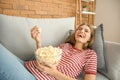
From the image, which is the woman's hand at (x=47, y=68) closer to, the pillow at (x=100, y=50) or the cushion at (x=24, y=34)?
the cushion at (x=24, y=34)

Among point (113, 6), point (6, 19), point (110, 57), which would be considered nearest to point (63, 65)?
point (110, 57)

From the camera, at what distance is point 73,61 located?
54.2 inches

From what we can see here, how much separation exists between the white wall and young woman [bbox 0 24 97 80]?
1766 mm

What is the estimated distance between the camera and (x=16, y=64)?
1.05 m

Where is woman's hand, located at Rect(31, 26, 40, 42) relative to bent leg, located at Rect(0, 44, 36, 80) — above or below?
above

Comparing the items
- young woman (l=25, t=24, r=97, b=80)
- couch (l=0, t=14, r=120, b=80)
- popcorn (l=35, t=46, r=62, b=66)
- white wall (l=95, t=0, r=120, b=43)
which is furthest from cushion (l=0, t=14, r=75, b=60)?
white wall (l=95, t=0, r=120, b=43)

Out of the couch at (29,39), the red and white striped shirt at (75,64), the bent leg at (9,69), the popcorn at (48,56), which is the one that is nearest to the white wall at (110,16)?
the couch at (29,39)

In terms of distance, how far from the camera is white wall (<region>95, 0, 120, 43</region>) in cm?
319

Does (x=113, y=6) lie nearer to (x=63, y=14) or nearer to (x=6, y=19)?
(x=63, y=14)

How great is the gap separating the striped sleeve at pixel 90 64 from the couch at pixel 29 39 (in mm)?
182

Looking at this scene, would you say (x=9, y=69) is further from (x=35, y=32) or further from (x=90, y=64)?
(x=90, y=64)

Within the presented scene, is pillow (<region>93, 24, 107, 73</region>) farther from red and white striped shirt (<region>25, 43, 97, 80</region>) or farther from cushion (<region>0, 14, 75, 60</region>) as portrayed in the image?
cushion (<region>0, 14, 75, 60</region>)

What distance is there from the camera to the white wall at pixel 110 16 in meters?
3.19

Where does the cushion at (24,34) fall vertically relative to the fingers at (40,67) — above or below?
above
